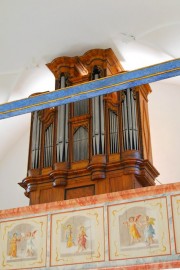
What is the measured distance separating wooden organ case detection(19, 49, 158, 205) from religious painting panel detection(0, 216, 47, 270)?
1.23 metres

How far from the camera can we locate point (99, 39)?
1299cm

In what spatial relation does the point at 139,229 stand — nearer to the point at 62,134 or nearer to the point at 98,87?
the point at 98,87

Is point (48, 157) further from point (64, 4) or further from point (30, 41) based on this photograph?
point (64, 4)

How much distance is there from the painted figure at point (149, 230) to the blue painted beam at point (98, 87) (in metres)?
2.93

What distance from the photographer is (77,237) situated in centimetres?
1019

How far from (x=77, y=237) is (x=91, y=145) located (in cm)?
272

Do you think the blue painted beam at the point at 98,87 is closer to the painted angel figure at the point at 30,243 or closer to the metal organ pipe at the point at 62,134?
the metal organ pipe at the point at 62,134

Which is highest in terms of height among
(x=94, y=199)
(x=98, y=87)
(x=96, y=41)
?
(x=96, y=41)

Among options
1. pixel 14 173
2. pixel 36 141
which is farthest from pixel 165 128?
pixel 14 173

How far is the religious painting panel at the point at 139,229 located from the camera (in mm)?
9398

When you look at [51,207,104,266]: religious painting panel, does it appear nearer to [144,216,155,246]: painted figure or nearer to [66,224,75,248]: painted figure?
[66,224,75,248]: painted figure

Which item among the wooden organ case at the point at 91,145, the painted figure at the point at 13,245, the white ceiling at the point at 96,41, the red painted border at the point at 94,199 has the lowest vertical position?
the painted figure at the point at 13,245

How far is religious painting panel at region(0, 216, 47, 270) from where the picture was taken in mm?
10440

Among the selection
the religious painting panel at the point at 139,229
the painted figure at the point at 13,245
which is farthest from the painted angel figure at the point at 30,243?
the religious painting panel at the point at 139,229
